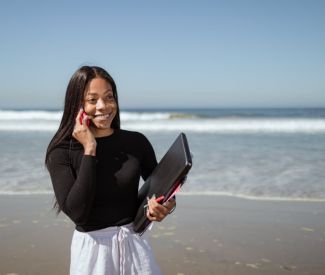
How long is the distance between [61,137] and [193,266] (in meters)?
2.27

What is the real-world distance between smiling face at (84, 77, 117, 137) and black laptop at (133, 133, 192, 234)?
34 centimetres

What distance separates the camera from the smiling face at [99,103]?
182 centimetres

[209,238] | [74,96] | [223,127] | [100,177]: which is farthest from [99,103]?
[223,127]

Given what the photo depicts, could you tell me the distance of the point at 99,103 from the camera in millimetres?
1819

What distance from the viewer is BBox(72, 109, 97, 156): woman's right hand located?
1.67 meters

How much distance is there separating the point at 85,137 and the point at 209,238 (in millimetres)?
2911

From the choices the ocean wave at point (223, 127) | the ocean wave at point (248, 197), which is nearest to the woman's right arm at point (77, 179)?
the ocean wave at point (248, 197)

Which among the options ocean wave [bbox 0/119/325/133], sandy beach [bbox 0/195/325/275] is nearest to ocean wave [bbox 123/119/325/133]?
ocean wave [bbox 0/119/325/133]

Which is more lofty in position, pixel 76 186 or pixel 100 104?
pixel 100 104

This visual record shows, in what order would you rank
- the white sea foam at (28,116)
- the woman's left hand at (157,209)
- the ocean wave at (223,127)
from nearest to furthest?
1. the woman's left hand at (157,209)
2. the ocean wave at (223,127)
3. the white sea foam at (28,116)

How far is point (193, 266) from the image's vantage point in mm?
3586

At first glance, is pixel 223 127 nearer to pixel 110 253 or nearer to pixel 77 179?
pixel 110 253

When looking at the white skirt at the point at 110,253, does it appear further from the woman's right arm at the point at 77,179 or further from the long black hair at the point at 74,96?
the long black hair at the point at 74,96

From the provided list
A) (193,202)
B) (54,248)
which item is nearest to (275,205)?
(193,202)
